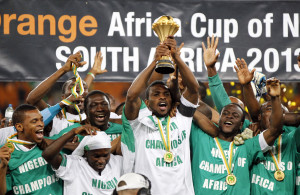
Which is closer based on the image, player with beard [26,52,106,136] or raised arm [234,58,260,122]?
player with beard [26,52,106,136]

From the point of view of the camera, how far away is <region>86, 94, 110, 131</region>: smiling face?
16.5ft

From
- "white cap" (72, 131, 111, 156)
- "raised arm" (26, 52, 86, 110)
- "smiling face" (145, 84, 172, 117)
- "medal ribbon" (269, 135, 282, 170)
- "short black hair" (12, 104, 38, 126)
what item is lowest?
"medal ribbon" (269, 135, 282, 170)

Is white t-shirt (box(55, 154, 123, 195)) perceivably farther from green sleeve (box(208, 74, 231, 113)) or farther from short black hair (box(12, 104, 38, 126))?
green sleeve (box(208, 74, 231, 113))

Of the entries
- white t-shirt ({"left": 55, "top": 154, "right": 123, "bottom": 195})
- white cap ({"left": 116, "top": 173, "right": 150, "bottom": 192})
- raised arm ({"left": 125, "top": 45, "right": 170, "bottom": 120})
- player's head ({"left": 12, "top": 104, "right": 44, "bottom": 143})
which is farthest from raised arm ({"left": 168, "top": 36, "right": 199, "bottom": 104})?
white cap ({"left": 116, "top": 173, "right": 150, "bottom": 192})

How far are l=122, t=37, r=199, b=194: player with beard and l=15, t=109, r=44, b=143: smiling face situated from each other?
0.76 m

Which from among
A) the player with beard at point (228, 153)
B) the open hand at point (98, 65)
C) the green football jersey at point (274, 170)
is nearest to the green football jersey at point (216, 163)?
the player with beard at point (228, 153)

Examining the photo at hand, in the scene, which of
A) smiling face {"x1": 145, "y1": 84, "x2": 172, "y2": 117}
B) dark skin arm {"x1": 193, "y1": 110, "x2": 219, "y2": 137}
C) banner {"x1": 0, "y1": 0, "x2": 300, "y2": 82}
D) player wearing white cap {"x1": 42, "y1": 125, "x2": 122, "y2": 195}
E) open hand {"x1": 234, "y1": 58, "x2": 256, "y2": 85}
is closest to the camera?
player wearing white cap {"x1": 42, "y1": 125, "x2": 122, "y2": 195}

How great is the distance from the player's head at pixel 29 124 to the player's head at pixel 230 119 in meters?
1.71

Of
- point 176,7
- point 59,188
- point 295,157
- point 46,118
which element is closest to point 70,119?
point 46,118

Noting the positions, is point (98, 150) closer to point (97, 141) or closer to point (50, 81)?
point (97, 141)

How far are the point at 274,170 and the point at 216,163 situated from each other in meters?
0.58

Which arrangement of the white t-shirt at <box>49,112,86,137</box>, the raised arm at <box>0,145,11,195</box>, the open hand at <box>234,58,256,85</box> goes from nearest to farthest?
the raised arm at <box>0,145,11,195</box> < the open hand at <box>234,58,256,85</box> < the white t-shirt at <box>49,112,86,137</box>

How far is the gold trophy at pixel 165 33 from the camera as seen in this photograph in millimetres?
4621

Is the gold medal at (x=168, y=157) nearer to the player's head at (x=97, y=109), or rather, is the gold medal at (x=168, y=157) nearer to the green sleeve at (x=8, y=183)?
the player's head at (x=97, y=109)
